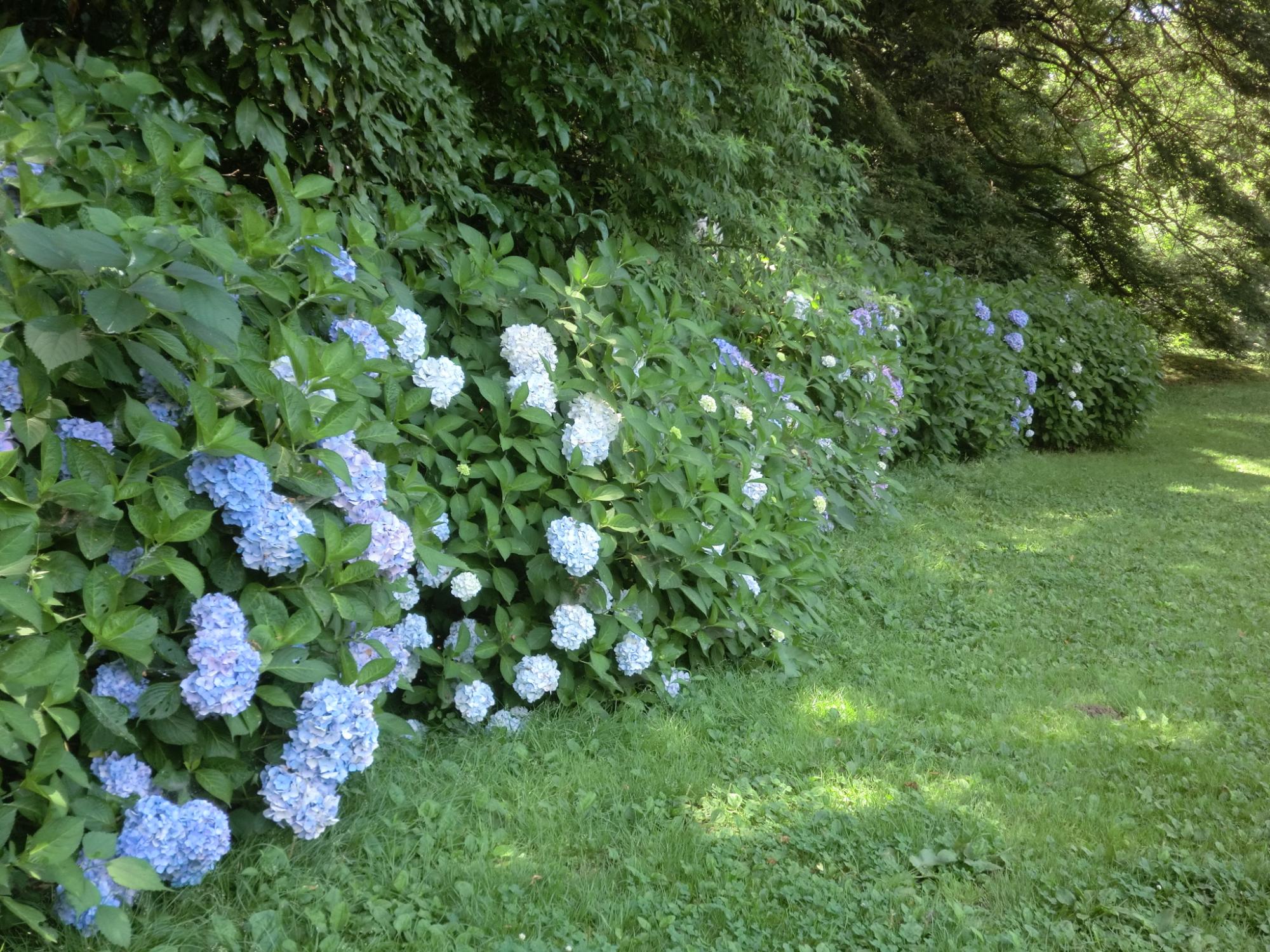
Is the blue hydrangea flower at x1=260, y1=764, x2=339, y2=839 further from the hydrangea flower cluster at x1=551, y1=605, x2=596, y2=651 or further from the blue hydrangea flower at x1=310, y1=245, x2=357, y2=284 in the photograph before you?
the blue hydrangea flower at x1=310, y1=245, x2=357, y2=284

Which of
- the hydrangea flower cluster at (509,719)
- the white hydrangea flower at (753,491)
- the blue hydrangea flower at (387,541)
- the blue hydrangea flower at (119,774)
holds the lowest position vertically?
the hydrangea flower cluster at (509,719)

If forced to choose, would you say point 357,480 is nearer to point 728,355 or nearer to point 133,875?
point 133,875

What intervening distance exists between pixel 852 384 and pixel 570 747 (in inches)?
158

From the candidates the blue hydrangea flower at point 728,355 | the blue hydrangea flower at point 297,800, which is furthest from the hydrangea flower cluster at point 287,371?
the blue hydrangea flower at point 728,355

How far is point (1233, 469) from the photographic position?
10.6 meters

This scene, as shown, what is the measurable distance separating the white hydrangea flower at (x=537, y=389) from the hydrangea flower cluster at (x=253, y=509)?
1.18 m

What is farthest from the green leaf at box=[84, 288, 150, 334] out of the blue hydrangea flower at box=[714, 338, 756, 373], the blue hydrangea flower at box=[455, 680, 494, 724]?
the blue hydrangea flower at box=[714, 338, 756, 373]

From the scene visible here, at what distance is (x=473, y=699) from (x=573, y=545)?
1.98ft

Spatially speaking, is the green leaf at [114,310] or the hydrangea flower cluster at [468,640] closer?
the green leaf at [114,310]

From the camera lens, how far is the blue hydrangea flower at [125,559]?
2.22 m

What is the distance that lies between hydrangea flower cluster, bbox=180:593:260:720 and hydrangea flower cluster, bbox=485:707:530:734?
118cm

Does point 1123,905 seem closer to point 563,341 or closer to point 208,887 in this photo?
point 208,887

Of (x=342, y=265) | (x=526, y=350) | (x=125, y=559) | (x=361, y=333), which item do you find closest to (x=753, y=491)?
(x=526, y=350)

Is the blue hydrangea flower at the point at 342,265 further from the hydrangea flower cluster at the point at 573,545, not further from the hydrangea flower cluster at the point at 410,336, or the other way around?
the hydrangea flower cluster at the point at 573,545
